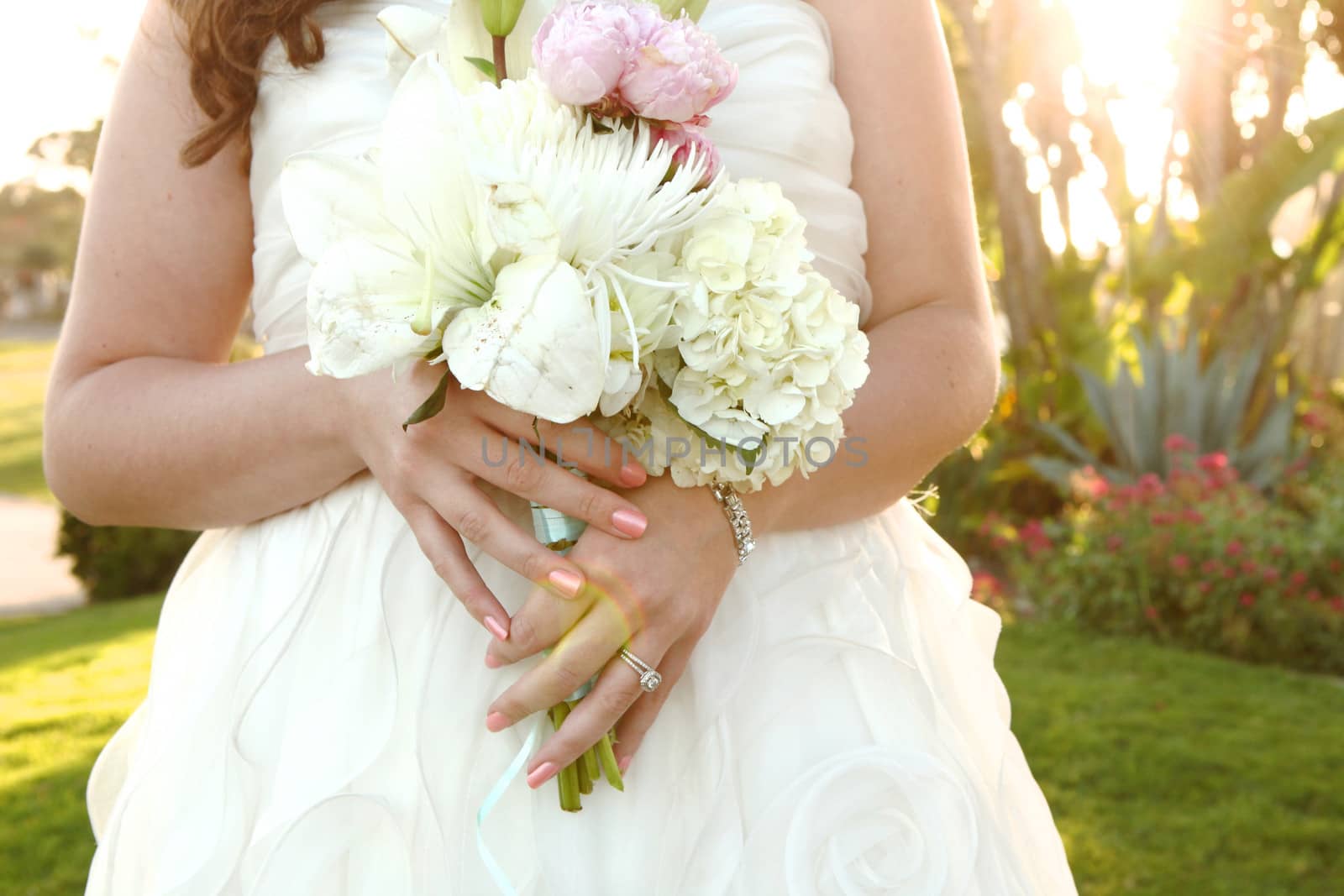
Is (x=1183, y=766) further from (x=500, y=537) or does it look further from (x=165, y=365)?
(x=165, y=365)

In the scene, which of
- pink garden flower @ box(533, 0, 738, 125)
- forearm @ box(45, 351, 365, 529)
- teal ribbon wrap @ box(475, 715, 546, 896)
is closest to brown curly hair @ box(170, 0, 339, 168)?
forearm @ box(45, 351, 365, 529)

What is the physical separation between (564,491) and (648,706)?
272 mm

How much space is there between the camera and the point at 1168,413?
8031 millimetres

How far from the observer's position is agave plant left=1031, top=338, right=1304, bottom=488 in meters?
7.97

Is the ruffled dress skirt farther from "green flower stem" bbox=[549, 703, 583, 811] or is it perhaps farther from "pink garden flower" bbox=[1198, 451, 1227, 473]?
"pink garden flower" bbox=[1198, 451, 1227, 473]

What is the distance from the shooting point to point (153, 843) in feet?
4.37

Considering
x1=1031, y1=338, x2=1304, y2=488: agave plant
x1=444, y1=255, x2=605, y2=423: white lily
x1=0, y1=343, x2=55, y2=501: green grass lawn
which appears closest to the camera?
x1=444, y1=255, x2=605, y2=423: white lily

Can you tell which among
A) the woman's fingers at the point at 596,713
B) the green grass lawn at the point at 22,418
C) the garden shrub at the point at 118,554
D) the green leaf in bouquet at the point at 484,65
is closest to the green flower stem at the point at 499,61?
the green leaf in bouquet at the point at 484,65

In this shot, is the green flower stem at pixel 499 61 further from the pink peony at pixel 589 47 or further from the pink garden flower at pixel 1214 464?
the pink garden flower at pixel 1214 464

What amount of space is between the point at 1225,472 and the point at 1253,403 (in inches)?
84.3

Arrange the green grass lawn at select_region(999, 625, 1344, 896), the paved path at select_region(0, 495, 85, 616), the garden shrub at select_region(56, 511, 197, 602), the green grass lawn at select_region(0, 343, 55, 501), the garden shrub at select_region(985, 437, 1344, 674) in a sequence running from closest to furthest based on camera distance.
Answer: the green grass lawn at select_region(999, 625, 1344, 896), the garden shrub at select_region(985, 437, 1344, 674), the garden shrub at select_region(56, 511, 197, 602), the paved path at select_region(0, 495, 85, 616), the green grass lawn at select_region(0, 343, 55, 501)

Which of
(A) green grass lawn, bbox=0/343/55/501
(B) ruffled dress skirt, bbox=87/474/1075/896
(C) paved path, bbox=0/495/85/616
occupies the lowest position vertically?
(A) green grass lawn, bbox=0/343/55/501

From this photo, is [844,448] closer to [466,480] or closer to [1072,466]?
[466,480]

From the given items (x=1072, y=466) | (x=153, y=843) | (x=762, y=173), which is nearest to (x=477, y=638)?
(x=153, y=843)
